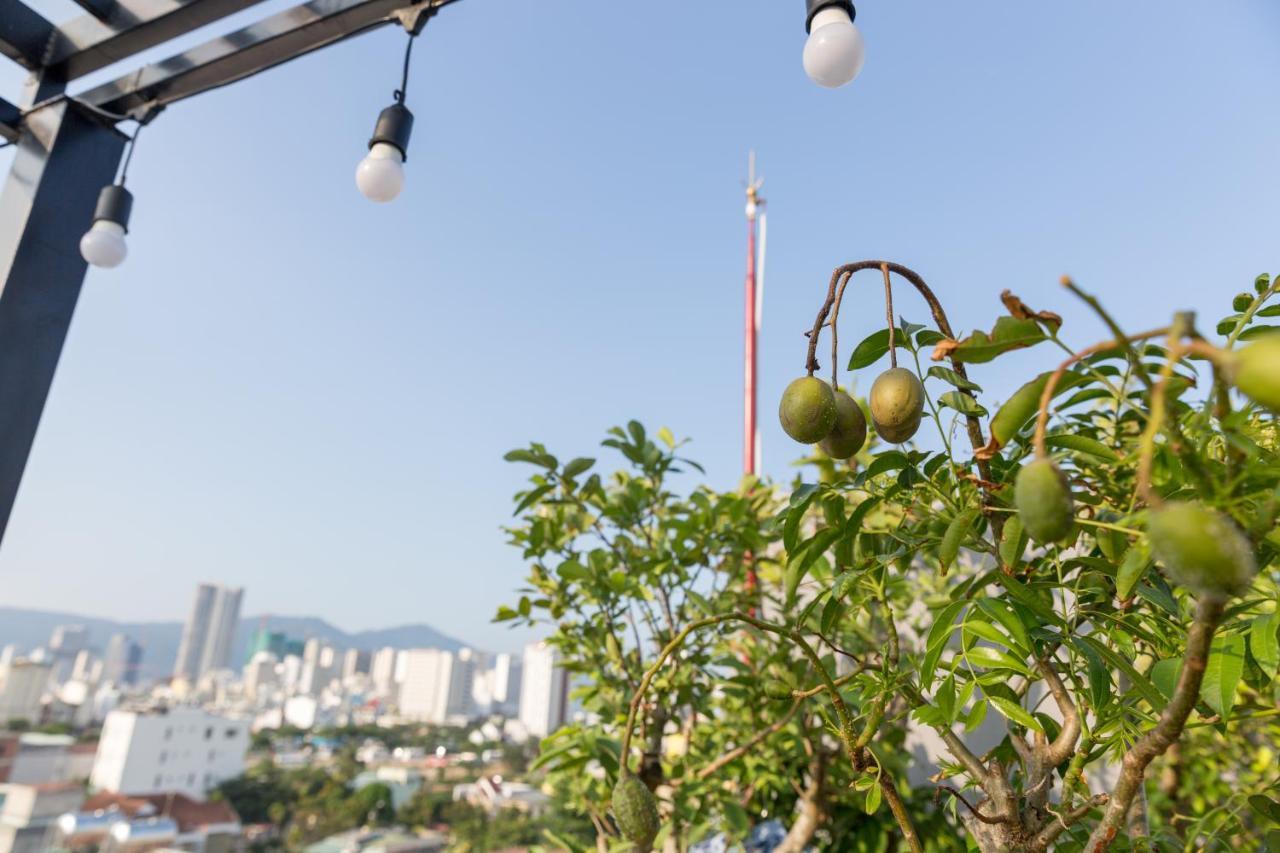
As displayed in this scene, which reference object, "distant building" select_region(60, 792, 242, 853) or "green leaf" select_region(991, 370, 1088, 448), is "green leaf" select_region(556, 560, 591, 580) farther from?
"distant building" select_region(60, 792, 242, 853)

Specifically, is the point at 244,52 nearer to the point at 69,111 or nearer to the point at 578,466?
the point at 69,111

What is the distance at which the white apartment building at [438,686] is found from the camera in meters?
52.1

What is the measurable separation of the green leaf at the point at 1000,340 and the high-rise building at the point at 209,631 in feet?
277

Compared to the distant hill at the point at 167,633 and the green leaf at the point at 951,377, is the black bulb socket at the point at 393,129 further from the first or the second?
the distant hill at the point at 167,633

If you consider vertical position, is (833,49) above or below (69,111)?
below

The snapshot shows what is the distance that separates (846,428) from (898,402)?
5 centimetres

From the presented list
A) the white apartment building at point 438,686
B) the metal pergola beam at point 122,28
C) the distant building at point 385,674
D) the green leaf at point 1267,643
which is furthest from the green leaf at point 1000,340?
the distant building at point 385,674

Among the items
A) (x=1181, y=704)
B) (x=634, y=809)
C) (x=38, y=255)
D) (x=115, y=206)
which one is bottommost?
(x=634, y=809)

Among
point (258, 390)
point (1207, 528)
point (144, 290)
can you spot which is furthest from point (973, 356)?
point (258, 390)

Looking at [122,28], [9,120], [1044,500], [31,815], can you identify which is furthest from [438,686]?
[1044,500]

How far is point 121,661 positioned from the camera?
7075 cm

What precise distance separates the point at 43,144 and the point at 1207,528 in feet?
6.05

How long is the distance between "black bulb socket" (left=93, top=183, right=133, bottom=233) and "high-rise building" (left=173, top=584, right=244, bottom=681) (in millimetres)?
83020

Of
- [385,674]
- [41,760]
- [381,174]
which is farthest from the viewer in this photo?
[385,674]
